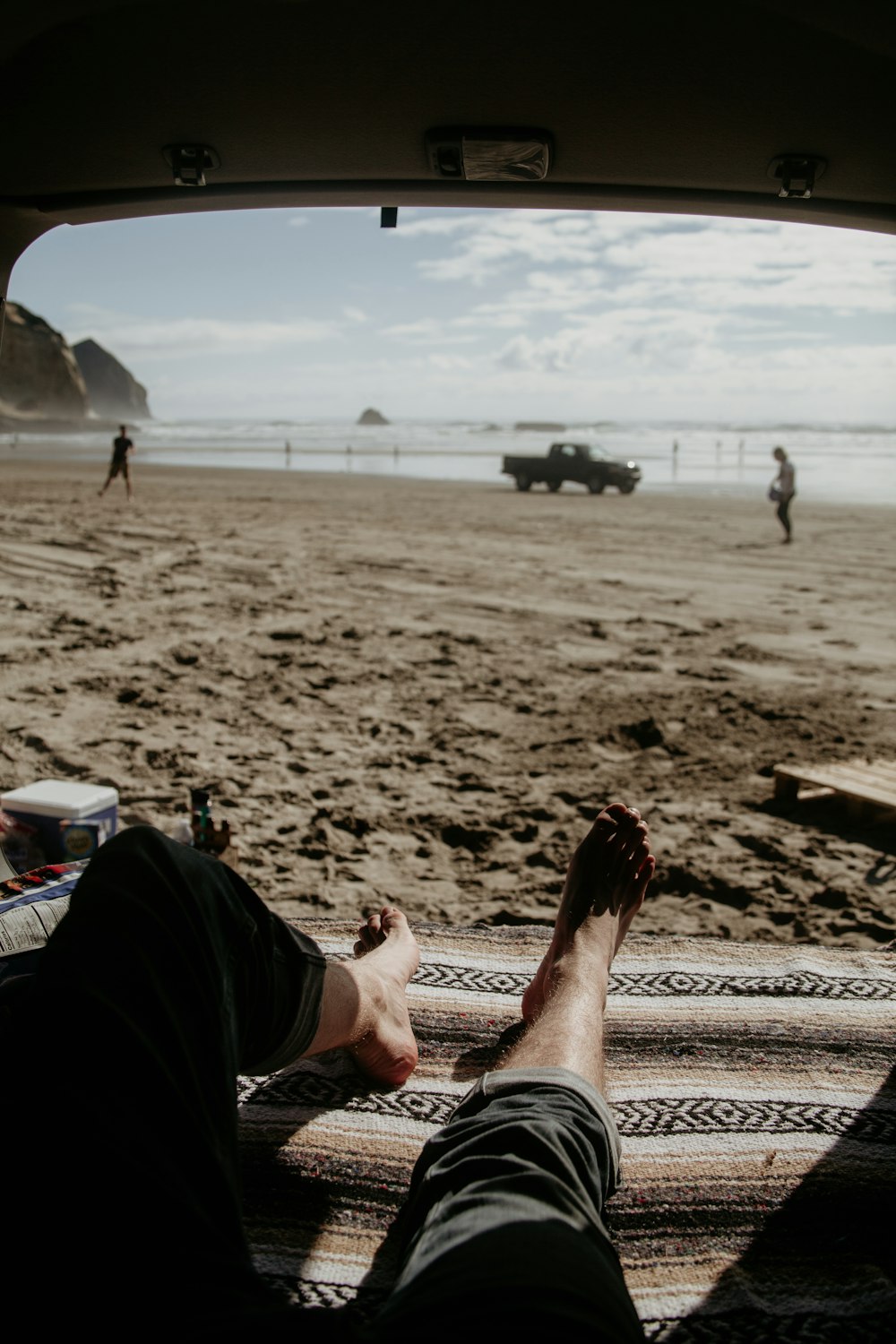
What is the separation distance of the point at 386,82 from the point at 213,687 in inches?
167

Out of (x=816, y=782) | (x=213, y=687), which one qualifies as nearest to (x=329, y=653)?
(x=213, y=687)

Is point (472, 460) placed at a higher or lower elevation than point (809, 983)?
higher

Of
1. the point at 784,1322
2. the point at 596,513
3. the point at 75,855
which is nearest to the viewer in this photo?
the point at 784,1322

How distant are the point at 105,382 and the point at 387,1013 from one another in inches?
6780

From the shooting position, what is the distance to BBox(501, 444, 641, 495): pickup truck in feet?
70.9

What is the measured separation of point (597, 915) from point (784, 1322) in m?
0.92

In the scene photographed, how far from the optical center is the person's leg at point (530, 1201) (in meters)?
0.98

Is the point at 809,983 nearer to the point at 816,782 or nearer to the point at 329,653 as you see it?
the point at 816,782

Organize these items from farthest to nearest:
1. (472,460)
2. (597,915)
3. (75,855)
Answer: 1. (472,460)
2. (75,855)
3. (597,915)

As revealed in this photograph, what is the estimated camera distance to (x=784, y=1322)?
1525 millimetres

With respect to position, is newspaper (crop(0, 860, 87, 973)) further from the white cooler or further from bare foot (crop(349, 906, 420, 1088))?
bare foot (crop(349, 906, 420, 1088))

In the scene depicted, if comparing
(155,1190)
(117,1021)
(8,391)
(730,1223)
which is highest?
(8,391)

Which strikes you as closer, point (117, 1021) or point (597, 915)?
point (117, 1021)

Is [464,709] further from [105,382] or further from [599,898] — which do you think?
[105,382]
